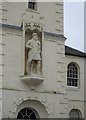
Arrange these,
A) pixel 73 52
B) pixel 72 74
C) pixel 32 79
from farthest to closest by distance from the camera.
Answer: pixel 73 52, pixel 72 74, pixel 32 79

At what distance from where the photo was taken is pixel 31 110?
25.2 m

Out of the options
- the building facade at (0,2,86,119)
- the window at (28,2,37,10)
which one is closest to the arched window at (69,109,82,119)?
the building facade at (0,2,86,119)

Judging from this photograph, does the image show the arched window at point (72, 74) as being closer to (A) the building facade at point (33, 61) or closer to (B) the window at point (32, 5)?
(A) the building facade at point (33, 61)

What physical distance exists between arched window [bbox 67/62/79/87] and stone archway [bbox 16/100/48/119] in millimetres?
4091

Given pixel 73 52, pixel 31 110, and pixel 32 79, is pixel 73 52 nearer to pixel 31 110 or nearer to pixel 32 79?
pixel 32 79

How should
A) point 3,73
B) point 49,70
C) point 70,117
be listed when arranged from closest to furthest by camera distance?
point 3,73, point 49,70, point 70,117

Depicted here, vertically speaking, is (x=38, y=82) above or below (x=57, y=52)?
below

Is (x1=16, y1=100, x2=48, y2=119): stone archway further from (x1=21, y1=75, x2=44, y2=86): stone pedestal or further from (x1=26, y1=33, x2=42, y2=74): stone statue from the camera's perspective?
Result: (x1=26, y1=33, x2=42, y2=74): stone statue

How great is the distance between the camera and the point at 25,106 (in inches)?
978

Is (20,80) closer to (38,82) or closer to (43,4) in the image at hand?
(38,82)

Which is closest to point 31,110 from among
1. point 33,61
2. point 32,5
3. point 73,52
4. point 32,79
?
point 32,79

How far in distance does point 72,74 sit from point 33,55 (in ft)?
17.3

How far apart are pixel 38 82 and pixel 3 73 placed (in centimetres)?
218

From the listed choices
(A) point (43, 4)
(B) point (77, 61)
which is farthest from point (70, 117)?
(A) point (43, 4)
